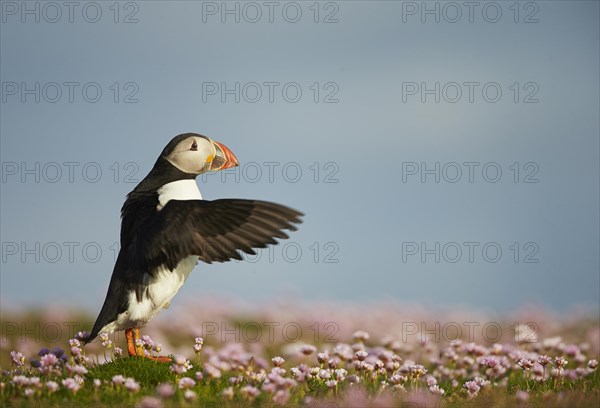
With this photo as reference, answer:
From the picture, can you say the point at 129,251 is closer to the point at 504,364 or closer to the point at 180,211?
the point at 180,211

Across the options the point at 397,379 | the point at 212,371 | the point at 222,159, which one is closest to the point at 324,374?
the point at 397,379

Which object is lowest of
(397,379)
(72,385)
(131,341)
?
(397,379)

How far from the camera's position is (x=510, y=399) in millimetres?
7750

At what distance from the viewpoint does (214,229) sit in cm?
800

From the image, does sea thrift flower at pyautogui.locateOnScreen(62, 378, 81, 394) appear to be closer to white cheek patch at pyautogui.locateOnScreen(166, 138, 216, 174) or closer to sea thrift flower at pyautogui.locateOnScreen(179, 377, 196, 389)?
sea thrift flower at pyautogui.locateOnScreen(179, 377, 196, 389)

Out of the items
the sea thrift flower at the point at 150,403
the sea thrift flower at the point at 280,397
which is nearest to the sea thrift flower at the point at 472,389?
the sea thrift flower at the point at 280,397

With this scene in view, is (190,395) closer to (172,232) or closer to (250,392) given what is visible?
(250,392)

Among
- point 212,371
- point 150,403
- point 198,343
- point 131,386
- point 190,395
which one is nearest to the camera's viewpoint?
point 150,403

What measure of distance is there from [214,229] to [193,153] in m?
1.62

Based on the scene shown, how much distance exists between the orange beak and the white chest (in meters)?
0.63

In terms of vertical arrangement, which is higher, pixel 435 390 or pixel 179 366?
pixel 179 366

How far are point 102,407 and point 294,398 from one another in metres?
1.94

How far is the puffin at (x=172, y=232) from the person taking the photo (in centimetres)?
790

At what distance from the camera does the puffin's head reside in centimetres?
922
